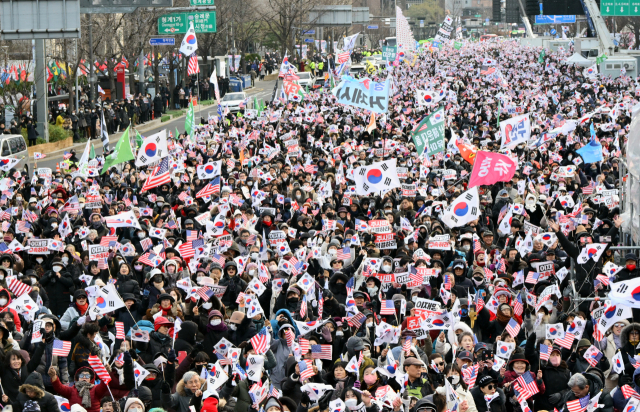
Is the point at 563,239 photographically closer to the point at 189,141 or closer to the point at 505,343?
the point at 505,343

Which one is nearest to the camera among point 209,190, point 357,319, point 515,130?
point 357,319

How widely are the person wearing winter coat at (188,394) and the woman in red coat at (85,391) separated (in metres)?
0.75

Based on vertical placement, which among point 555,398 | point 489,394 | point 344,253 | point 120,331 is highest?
point 344,253

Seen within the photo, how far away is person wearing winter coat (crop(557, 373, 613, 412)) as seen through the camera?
8250 millimetres

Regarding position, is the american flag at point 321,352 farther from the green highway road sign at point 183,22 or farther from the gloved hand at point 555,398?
the green highway road sign at point 183,22

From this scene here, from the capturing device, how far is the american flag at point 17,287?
11391 millimetres

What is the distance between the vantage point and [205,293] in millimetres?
10992

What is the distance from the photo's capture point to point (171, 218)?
1512 centimetres

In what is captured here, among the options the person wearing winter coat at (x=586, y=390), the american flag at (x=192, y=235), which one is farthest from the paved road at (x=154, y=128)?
the person wearing winter coat at (x=586, y=390)

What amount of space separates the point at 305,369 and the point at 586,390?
8.16 ft

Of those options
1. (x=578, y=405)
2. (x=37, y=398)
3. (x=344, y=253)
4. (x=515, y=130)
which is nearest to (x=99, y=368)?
(x=37, y=398)

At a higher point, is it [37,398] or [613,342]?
[613,342]

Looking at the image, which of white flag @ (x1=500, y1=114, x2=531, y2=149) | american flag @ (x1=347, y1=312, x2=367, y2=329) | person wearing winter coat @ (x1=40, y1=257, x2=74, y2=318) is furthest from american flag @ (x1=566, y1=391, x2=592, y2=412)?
white flag @ (x1=500, y1=114, x2=531, y2=149)

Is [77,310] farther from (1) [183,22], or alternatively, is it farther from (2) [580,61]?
(2) [580,61]
